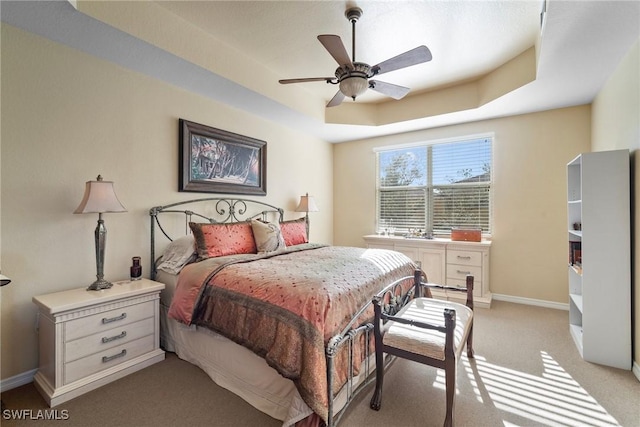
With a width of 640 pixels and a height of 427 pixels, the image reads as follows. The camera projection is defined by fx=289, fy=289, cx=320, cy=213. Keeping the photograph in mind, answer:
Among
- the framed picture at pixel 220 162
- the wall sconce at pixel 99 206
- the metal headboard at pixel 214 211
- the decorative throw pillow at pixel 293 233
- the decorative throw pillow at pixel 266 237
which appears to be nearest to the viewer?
the wall sconce at pixel 99 206

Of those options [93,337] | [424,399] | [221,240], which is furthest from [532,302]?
[93,337]

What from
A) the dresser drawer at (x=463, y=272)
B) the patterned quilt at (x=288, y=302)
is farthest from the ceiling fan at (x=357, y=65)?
the dresser drawer at (x=463, y=272)

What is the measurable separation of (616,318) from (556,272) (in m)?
1.57

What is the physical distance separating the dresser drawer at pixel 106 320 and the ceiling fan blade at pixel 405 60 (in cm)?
266

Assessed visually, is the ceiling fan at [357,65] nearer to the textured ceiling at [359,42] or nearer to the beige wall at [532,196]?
the textured ceiling at [359,42]

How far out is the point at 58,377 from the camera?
194cm

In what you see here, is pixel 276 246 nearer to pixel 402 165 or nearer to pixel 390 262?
pixel 390 262

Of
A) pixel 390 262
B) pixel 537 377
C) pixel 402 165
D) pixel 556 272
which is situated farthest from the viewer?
pixel 402 165

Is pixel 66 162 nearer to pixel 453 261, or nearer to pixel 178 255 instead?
pixel 178 255

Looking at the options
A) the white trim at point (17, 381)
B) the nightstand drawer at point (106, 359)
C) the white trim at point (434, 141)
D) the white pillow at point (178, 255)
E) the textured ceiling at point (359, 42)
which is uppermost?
the textured ceiling at point (359, 42)

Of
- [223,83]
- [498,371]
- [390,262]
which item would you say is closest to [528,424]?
[498,371]

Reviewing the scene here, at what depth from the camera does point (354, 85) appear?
2252 millimetres

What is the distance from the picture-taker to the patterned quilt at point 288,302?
1.57 meters

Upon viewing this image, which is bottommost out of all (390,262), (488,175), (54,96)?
(390,262)
